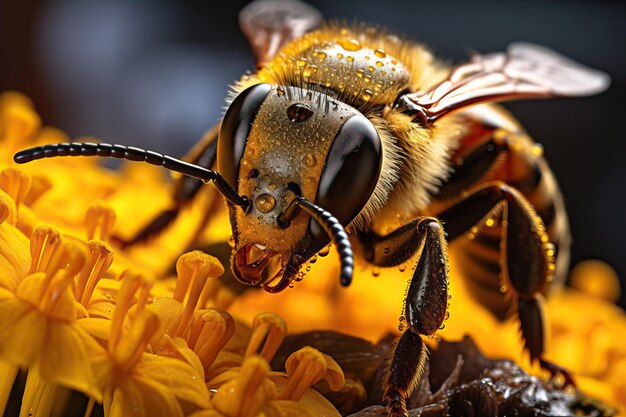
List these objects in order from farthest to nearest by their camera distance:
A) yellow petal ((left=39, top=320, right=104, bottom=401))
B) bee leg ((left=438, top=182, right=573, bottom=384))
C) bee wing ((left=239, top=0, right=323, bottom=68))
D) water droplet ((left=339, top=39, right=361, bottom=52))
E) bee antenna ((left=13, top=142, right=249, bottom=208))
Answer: bee wing ((left=239, top=0, right=323, bottom=68)) → bee leg ((left=438, top=182, right=573, bottom=384)) → water droplet ((left=339, top=39, right=361, bottom=52)) → bee antenna ((left=13, top=142, right=249, bottom=208)) → yellow petal ((left=39, top=320, right=104, bottom=401))

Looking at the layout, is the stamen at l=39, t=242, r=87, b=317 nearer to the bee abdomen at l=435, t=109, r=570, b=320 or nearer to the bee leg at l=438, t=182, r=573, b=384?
the bee leg at l=438, t=182, r=573, b=384

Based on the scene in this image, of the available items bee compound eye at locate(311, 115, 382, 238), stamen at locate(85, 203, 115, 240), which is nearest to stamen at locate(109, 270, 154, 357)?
bee compound eye at locate(311, 115, 382, 238)

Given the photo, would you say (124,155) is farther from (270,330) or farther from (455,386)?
(455,386)

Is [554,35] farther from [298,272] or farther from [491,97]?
[298,272]

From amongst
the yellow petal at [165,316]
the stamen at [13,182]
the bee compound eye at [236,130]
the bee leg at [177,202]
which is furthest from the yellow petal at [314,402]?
the bee leg at [177,202]

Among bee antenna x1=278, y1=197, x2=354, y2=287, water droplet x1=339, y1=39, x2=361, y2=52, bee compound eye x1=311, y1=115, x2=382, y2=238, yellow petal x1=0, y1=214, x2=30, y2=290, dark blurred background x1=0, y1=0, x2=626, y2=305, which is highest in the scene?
water droplet x1=339, y1=39, x2=361, y2=52

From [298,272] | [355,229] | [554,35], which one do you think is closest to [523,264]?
[355,229]

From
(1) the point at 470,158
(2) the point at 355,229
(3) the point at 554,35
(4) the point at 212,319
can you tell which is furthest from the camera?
(3) the point at 554,35
